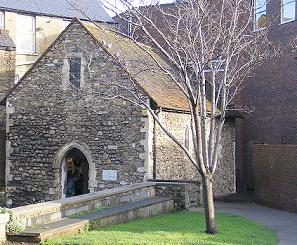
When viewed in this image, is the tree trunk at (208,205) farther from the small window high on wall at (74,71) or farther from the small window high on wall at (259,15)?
the small window high on wall at (259,15)

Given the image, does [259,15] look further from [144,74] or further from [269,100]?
[144,74]

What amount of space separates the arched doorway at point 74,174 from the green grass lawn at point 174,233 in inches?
287

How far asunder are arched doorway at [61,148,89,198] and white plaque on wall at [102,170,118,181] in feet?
6.18

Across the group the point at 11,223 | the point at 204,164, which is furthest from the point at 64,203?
the point at 204,164

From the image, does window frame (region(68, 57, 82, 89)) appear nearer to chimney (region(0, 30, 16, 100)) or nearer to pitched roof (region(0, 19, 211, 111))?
pitched roof (region(0, 19, 211, 111))

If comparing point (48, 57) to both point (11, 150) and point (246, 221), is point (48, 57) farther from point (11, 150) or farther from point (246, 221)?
point (246, 221)

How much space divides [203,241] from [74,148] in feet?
35.3

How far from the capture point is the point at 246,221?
15.7m

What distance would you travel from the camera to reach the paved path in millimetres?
13476

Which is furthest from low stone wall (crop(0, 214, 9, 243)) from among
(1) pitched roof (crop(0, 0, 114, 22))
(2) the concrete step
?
(1) pitched roof (crop(0, 0, 114, 22))

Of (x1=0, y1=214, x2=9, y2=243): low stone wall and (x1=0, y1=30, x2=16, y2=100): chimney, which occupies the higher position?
(x1=0, y1=30, x2=16, y2=100): chimney

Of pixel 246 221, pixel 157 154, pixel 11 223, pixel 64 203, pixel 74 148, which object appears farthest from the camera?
pixel 74 148

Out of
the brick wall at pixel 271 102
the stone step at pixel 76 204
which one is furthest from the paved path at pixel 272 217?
the brick wall at pixel 271 102

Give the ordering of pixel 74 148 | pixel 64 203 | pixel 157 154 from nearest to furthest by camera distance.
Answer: pixel 64 203 → pixel 157 154 → pixel 74 148
